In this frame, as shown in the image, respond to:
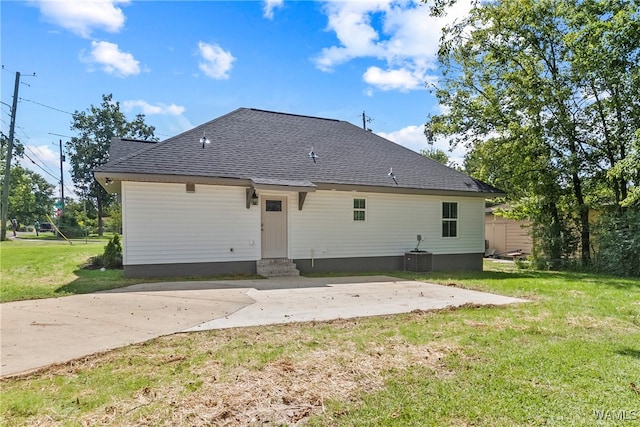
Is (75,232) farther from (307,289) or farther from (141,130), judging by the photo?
(307,289)

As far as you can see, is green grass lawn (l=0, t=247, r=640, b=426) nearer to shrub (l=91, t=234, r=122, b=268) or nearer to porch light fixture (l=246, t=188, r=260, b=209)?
porch light fixture (l=246, t=188, r=260, b=209)

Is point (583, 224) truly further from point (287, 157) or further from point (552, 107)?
point (287, 157)

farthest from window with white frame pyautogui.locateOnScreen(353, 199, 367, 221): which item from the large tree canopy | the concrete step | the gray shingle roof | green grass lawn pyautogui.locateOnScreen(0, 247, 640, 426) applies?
green grass lawn pyautogui.locateOnScreen(0, 247, 640, 426)

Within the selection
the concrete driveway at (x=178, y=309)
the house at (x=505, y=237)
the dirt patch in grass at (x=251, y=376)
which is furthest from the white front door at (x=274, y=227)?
the house at (x=505, y=237)

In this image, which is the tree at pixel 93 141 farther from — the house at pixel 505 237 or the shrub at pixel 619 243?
the shrub at pixel 619 243

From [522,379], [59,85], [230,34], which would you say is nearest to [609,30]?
[230,34]

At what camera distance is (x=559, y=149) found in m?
15.1

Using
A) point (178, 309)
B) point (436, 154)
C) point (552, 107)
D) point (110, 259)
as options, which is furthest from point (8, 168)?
point (436, 154)

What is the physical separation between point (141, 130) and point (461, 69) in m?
36.0

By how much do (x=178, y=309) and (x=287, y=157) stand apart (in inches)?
270

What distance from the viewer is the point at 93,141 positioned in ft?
128

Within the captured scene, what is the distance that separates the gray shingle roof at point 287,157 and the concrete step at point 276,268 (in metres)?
2.40

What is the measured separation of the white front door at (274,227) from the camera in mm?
11289

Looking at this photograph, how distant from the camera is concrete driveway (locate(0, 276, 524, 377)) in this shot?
4391 mm
